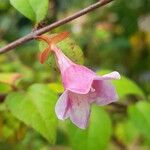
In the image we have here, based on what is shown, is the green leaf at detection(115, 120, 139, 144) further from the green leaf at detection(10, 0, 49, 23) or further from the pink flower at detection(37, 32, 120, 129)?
the pink flower at detection(37, 32, 120, 129)

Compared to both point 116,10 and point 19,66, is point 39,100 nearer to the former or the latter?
point 19,66

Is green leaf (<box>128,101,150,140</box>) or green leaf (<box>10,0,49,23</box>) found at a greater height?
green leaf (<box>10,0,49,23</box>)

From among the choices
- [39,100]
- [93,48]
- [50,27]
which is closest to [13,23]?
[93,48]

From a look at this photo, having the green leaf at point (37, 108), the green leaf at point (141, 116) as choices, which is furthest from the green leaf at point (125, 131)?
the green leaf at point (37, 108)

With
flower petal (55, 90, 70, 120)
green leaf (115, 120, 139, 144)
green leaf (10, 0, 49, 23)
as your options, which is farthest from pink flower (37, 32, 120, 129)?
green leaf (115, 120, 139, 144)

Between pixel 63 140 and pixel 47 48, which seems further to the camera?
pixel 63 140

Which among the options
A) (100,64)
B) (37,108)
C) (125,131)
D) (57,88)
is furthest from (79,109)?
(100,64)

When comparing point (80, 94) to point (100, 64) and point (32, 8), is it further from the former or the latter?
point (100, 64)
